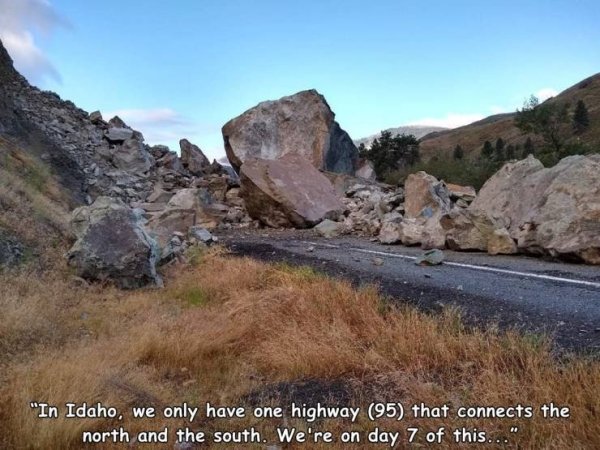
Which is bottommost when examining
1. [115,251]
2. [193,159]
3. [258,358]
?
[258,358]

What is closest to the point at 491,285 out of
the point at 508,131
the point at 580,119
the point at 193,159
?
the point at 193,159

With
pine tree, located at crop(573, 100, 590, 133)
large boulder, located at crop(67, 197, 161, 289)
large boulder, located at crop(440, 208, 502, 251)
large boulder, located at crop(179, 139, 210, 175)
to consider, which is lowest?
large boulder, located at crop(440, 208, 502, 251)

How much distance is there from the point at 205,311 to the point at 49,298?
1.79 meters

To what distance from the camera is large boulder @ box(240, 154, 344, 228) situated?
15609mm

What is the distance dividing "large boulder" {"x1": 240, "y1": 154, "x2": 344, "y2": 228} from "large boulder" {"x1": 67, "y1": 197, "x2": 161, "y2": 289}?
7856mm

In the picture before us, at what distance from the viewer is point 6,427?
9.48 ft

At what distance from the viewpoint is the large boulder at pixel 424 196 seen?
42.1 feet

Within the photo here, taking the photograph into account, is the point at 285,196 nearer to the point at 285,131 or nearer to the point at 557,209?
the point at 285,131

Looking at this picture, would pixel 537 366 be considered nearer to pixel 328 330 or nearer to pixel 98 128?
pixel 328 330

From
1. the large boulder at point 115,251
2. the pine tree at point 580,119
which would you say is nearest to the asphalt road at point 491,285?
the large boulder at point 115,251

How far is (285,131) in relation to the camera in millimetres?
23359

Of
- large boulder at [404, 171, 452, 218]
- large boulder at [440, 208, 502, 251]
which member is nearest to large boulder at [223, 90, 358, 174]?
large boulder at [404, 171, 452, 218]

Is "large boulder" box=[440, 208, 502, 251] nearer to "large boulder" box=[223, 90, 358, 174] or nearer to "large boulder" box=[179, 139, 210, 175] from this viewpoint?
"large boulder" box=[223, 90, 358, 174]

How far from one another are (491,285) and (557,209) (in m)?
3.22
